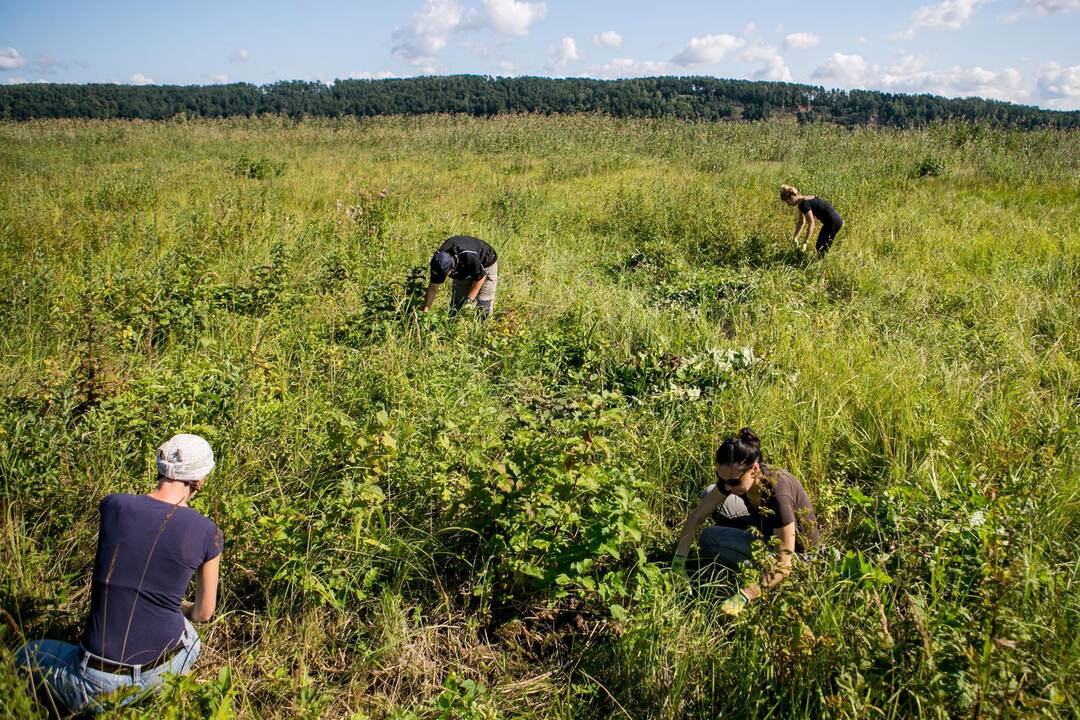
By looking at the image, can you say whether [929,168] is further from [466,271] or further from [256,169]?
[256,169]

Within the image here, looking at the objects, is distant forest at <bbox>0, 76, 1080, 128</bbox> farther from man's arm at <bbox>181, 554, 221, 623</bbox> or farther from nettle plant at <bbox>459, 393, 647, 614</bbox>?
man's arm at <bbox>181, 554, 221, 623</bbox>

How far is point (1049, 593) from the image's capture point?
2.35 m

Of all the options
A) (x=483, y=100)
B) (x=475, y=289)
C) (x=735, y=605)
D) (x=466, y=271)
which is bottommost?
(x=735, y=605)

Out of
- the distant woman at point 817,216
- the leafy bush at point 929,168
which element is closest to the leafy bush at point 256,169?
the distant woman at point 817,216

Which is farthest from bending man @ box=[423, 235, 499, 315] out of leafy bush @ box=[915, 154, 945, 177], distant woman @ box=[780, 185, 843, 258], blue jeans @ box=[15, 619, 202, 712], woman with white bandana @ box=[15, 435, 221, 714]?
leafy bush @ box=[915, 154, 945, 177]

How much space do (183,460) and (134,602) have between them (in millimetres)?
530

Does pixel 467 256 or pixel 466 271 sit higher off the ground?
pixel 467 256

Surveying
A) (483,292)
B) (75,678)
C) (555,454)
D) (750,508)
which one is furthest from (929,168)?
(75,678)

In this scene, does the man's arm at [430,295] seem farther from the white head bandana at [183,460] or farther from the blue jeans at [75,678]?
the blue jeans at [75,678]

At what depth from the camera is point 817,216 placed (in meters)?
7.77

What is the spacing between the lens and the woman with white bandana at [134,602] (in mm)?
2213

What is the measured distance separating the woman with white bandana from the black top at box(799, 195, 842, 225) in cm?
745

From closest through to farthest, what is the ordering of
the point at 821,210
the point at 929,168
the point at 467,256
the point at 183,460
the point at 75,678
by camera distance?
the point at 75,678 < the point at 183,460 < the point at 467,256 < the point at 821,210 < the point at 929,168

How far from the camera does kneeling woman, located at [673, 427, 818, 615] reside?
2.86m
